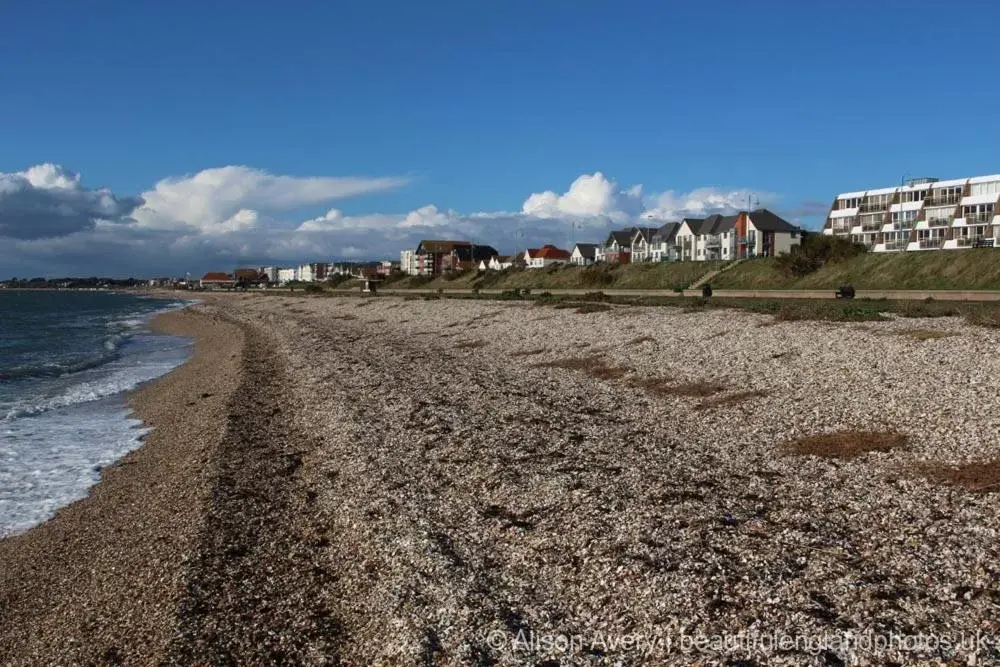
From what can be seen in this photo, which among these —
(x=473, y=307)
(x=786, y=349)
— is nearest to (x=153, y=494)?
(x=786, y=349)

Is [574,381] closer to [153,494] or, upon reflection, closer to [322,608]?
[153,494]

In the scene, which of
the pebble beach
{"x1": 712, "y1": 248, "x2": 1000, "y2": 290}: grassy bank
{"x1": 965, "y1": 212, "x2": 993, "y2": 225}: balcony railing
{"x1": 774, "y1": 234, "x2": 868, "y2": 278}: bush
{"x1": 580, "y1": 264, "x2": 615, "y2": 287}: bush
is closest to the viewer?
the pebble beach

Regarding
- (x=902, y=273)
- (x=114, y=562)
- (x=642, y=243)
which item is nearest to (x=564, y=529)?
(x=114, y=562)

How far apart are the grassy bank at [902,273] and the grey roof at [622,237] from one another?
8215 cm

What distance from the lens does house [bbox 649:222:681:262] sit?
14800cm

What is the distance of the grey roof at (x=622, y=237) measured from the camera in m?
166

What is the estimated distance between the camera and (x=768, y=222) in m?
128

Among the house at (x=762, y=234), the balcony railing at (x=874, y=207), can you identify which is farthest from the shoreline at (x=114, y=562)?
the house at (x=762, y=234)

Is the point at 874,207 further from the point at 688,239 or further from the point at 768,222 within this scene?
the point at 688,239

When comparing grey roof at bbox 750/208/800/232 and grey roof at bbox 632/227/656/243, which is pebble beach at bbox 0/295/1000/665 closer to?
grey roof at bbox 750/208/800/232

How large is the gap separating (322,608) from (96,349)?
4731 centimetres

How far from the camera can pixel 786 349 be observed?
22.0 metres

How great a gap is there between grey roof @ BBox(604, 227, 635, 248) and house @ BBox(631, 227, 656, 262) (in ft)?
13.2

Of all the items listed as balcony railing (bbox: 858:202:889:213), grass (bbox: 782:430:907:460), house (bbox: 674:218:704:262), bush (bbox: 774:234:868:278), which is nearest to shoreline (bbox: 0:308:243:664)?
grass (bbox: 782:430:907:460)
